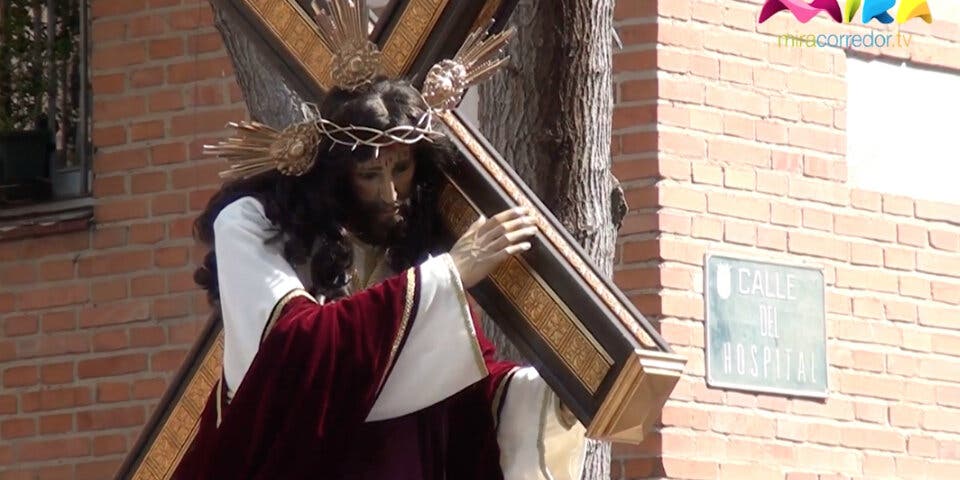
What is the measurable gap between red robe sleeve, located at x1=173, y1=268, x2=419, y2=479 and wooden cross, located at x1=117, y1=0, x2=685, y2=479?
24 cm

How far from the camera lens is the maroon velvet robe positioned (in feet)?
17.0

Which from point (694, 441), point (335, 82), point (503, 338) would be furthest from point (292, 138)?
point (694, 441)

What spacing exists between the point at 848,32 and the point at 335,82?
3243mm

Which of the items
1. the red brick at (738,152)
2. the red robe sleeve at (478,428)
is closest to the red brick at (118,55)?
the red brick at (738,152)

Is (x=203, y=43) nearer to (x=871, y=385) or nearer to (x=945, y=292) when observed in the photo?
(x=871, y=385)

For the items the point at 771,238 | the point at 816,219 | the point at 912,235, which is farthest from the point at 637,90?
the point at 912,235

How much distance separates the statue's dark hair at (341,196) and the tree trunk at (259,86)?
1.19 metres

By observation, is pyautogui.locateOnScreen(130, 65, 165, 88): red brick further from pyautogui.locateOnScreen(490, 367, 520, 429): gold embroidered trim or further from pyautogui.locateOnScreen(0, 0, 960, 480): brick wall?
pyautogui.locateOnScreen(490, 367, 520, 429): gold embroidered trim

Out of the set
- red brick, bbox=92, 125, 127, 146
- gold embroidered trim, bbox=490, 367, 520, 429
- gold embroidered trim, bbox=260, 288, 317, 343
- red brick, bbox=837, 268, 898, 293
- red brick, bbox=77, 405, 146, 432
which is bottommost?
gold embroidered trim, bbox=490, 367, 520, 429

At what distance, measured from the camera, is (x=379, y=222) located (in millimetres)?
5414

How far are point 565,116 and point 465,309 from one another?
3.70ft

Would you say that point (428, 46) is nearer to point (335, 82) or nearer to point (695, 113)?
point (335, 82)

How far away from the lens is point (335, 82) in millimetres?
5504

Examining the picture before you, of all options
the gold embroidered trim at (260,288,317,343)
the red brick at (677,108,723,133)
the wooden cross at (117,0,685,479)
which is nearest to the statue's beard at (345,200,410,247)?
the wooden cross at (117,0,685,479)
